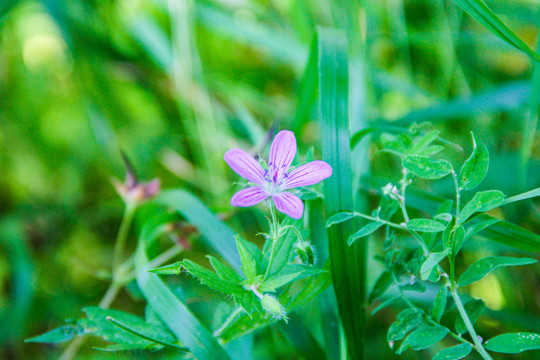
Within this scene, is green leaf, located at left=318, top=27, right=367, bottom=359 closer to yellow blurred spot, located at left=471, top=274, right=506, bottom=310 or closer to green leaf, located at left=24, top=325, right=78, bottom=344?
green leaf, located at left=24, top=325, right=78, bottom=344

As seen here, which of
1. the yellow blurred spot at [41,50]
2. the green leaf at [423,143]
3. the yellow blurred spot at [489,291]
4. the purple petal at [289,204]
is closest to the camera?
the purple petal at [289,204]

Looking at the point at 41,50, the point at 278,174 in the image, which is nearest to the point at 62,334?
the point at 278,174

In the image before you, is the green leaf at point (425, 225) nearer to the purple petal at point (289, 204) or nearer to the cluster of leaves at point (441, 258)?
the cluster of leaves at point (441, 258)

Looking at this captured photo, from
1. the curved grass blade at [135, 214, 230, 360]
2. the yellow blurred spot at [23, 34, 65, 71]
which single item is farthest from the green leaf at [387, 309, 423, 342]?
the yellow blurred spot at [23, 34, 65, 71]

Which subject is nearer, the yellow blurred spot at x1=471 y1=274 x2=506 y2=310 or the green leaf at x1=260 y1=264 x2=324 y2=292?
the green leaf at x1=260 y1=264 x2=324 y2=292

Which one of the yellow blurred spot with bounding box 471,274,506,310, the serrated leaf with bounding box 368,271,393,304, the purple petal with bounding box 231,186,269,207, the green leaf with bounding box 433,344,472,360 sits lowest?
the yellow blurred spot with bounding box 471,274,506,310

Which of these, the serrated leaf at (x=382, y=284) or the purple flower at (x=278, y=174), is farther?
the serrated leaf at (x=382, y=284)

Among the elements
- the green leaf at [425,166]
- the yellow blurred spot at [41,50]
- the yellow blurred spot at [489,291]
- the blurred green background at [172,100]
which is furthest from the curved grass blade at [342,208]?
the yellow blurred spot at [41,50]
